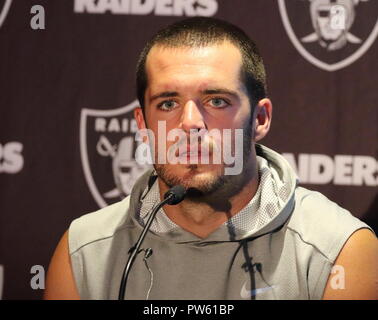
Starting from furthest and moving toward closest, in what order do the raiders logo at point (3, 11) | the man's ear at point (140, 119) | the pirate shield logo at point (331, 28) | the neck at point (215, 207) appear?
the raiders logo at point (3, 11), the pirate shield logo at point (331, 28), the man's ear at point (140, 119), the neck at point (215, 207)

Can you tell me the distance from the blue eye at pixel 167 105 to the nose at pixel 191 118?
0.14 ft

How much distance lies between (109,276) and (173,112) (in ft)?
1.44

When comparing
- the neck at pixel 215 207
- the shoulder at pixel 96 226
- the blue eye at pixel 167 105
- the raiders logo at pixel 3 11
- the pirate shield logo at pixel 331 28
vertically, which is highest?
the raiders logo at pixel 3 11

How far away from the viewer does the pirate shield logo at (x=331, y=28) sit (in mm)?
1876

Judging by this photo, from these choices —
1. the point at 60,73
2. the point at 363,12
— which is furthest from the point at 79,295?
the point at 363,12

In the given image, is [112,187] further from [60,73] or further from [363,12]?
[363,12]

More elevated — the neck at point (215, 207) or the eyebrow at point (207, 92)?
the eyebrow at point (207, 92)

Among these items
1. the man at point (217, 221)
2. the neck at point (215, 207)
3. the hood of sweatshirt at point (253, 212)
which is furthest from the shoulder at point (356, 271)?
the neck at point (215, 207)

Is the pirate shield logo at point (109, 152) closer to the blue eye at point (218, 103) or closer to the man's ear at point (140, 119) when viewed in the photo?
the man's ear at point (140, 119)

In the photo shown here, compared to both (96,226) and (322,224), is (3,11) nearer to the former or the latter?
(96,226)

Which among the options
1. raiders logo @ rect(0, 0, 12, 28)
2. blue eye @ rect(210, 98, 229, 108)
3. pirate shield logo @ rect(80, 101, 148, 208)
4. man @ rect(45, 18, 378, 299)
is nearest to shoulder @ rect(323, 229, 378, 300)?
man @ rect(45, 18, 378, 299)

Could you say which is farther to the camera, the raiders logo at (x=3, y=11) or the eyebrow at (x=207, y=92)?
the raiders logo at (x=3, y=11)

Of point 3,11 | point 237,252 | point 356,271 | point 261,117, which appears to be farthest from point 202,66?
point 3,11

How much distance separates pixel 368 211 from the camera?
6.19 ft
